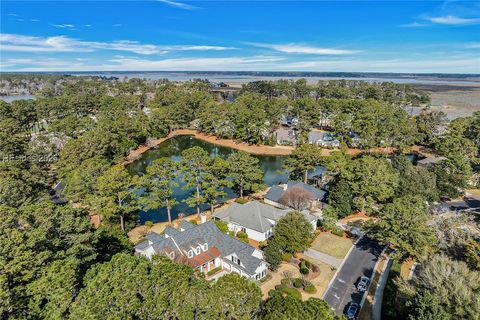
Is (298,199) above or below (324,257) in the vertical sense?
above

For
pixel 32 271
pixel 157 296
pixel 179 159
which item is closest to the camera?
pixel 157 296

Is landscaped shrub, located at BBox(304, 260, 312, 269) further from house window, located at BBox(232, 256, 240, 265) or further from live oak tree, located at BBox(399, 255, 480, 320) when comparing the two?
live oak tree, located at BBox(399, 255, 480, 320)

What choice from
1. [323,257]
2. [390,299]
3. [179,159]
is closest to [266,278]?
[323,257]

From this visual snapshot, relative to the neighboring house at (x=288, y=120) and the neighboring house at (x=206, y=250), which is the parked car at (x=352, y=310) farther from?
the neighboring house at (x=288, y=120)

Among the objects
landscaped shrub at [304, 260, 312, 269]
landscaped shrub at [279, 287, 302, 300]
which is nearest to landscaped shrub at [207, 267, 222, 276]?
landscaped shrub at [279, 287, 302, 300]

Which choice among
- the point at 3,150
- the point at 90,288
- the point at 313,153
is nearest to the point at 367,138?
the point at 313,153

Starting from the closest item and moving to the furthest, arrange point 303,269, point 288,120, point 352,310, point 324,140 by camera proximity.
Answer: point 352,310 < point 303,269 < point 324,140 < point 288,120

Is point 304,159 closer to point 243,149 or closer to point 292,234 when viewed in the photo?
point 292,234
